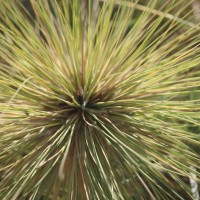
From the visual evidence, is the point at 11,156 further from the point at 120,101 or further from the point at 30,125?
the point at 120,101

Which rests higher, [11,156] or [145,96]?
[145,96]

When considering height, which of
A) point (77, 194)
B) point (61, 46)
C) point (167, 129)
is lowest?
point (77, 194)

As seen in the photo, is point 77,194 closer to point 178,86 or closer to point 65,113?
point 65,113

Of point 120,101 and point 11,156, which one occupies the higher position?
point 120,101

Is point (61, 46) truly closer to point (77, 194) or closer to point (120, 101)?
point (120, 101)

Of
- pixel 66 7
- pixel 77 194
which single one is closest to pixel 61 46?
pixel 66 7

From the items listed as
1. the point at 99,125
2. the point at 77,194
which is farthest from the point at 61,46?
the point at 77,194

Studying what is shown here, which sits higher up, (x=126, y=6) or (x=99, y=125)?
(x=126, y=6)

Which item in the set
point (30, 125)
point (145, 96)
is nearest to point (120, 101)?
point (145, 96)
